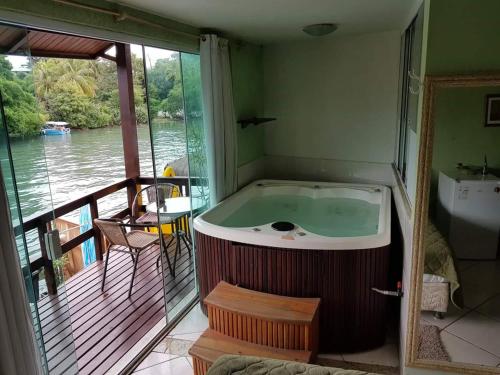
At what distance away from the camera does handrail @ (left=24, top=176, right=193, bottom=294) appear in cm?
173

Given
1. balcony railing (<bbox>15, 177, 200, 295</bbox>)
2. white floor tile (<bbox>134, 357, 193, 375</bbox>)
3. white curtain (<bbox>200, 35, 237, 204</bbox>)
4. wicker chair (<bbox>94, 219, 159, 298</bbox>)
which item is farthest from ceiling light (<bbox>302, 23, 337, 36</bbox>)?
white floor tile (<bbox>134, 357, 193, 375</bbox>)

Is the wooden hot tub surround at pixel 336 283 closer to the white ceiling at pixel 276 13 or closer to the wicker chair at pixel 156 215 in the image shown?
the wicker chair at pixel 156 215

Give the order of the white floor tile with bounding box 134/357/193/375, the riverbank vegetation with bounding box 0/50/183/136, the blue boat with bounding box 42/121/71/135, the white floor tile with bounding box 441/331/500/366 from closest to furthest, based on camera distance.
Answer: the white floor tile with bounding box 441/331/500/366, the white floor tile with bounding box 134/357/193/375, the riverbank vegetation with bounding box 0/50/183/136, the blue boat with bounding box 42/121/71/135

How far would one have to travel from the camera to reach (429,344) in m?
1.95

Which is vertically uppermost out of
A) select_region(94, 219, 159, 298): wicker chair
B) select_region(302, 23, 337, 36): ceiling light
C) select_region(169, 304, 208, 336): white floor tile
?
select_region(302, 23, 337, 36): ceiling light

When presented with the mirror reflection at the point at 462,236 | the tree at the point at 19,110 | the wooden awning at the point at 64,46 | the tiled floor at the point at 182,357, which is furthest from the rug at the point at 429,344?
the wooden awning at the point at 64,46

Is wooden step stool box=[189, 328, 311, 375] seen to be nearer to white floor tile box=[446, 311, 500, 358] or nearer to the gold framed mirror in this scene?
the gold framed mirror

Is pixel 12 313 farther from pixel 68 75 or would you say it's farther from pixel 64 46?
pixel 68 75

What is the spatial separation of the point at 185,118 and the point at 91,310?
1683 mm

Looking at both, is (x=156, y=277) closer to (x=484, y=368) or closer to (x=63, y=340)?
(x=63, y=340)

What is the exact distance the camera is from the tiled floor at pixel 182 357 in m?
2.45

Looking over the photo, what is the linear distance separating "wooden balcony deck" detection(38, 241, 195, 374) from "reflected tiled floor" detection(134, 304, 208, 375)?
0.58ft

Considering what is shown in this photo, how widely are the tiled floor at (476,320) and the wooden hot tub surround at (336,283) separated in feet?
1.92

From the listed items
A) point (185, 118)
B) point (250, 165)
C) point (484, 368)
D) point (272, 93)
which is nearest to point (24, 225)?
point (185, 118)
